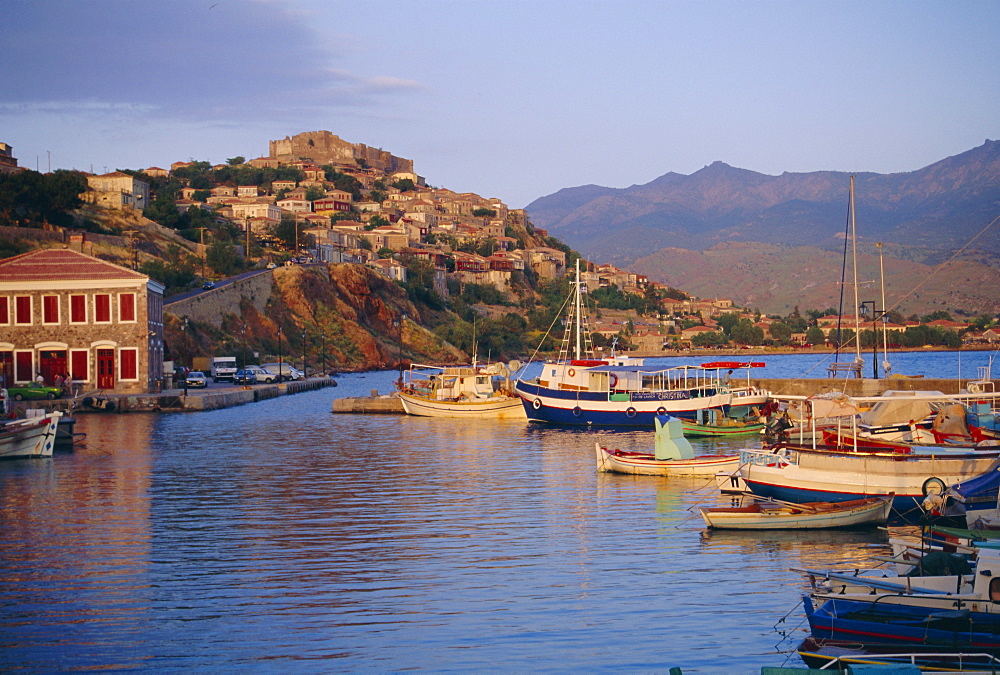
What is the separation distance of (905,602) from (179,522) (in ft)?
49.5

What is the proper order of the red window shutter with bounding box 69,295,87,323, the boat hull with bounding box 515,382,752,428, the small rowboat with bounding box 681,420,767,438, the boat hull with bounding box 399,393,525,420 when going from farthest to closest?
the red window shutter with bounding box 69,295,87,323
the boat hull with bounding box 399,393,525,420
the boat hull with bounding box 515,382,752,428
the small rowboat with bounding box 681,420,767,438

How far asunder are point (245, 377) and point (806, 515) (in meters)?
55.1

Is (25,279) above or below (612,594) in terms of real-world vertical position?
above

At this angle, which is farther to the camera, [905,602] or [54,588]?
[54,588]

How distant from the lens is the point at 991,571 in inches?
444

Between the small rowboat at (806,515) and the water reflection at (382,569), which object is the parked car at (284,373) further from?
the small rowboat at (806,515)

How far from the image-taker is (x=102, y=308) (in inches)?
2045

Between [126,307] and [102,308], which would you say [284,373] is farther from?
[102,308]

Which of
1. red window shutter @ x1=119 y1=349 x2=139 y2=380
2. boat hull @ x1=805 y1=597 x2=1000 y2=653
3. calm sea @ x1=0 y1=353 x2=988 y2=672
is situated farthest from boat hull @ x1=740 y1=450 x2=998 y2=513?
red window shutter @ x1=119 y1=349 x2=139 y2=380

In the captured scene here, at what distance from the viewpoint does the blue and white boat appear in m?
42.4

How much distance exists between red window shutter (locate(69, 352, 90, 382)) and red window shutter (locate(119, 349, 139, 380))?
5.92ft

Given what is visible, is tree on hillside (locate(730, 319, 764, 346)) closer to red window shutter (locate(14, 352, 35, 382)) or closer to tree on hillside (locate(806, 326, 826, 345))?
tree on hillside (locate(806, 326, 826, 345))

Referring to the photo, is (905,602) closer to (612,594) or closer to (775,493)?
(612,594)

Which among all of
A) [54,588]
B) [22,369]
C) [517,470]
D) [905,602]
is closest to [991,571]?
[905,602]
